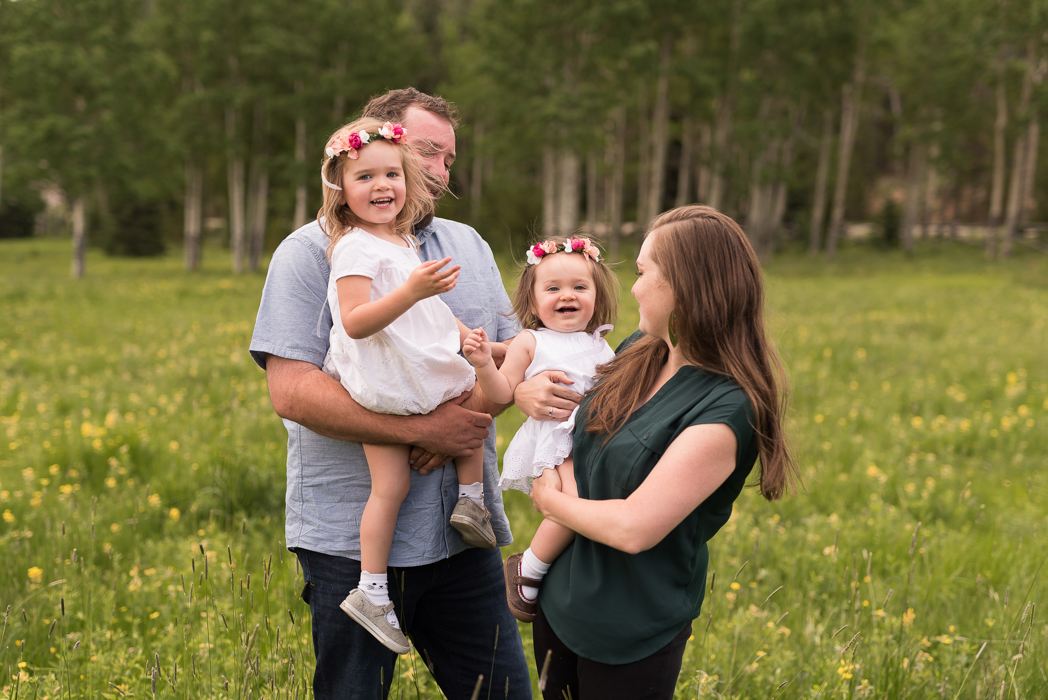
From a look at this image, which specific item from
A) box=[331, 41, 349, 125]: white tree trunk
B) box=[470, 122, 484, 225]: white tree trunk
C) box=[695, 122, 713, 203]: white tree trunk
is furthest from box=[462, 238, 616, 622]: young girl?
box=[470, 122, 484, 225]: white tree trunk

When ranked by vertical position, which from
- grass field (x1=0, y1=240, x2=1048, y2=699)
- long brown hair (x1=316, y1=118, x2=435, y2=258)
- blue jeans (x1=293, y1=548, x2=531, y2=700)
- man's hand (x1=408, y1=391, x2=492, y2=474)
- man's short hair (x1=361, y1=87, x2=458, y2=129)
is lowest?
grass field (x1=0, y1=240, x2=1048, y2=699)

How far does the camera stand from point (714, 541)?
185 inches

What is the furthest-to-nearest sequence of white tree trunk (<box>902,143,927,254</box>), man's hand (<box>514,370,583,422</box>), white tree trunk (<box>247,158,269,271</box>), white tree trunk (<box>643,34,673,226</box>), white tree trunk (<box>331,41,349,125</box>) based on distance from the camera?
white tree trunk (<box>902,143,927,254</box>), white tree trunk (<box>247,158,269,271</box>), white tree trunk (<box>331,41,349,125</box>), white tree trunk (<box>643,34,673,226</box>), man's hand (<box>514,370,583,422</box>)

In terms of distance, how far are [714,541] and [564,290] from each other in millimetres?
2980

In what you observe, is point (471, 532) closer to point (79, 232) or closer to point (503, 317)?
point (503, 317)

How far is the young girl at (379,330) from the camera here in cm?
Result: 218

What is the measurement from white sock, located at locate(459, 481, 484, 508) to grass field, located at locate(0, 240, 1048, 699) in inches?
27.5

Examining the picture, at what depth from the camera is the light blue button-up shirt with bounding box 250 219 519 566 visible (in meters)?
2.26

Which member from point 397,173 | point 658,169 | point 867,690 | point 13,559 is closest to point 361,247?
point 397,173

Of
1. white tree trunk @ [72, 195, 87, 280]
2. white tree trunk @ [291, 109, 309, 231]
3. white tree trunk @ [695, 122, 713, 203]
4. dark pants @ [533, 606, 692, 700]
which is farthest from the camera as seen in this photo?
white tree trunk @ [695, 122, 713, 203]

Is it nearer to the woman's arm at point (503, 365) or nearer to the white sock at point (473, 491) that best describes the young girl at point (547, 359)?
the woman's arm at point (503, 365)

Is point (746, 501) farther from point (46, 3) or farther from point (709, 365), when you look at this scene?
point (46, 3)

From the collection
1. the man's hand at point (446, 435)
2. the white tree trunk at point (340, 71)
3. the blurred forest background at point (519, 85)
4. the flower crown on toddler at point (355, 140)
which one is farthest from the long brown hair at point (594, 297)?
the white tree trunk at point (340, 71)

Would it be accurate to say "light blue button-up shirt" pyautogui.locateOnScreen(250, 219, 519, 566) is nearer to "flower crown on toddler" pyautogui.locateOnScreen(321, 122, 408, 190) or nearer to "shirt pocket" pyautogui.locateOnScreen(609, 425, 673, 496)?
"flower crown on toddler" pyautogui.locateOnScreen(321, 122, 408, 190)
